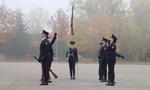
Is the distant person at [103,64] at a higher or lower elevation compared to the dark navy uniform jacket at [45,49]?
lower

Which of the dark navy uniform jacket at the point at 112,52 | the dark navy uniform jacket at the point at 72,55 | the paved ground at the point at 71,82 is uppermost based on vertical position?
the dark navy uniform jacket at the point at 112,52

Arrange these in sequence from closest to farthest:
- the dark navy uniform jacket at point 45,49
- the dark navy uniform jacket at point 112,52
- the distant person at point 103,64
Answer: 1. the dark navy uniform jacket at point 112,52
2. the dark navy uniform jacket at point 45,49
3. the distant person at point 103,64

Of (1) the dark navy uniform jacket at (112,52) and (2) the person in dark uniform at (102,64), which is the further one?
(2) the person in dark uniform at (102,64)

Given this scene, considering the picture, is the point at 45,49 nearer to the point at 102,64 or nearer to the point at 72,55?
the point at 102,64

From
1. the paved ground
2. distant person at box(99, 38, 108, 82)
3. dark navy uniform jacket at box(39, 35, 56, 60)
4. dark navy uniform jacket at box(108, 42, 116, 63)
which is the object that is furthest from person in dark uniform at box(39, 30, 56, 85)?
distant person at box(99, 38, 108, 82)

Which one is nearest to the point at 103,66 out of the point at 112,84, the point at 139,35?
the point at 112,84

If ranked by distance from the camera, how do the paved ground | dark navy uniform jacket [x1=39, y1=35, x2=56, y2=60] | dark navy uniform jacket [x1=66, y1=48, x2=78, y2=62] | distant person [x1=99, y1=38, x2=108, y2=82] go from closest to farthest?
the paved ground
dark navy uniform jacket [x1=39, y1=35, x2=56, y2=60]
distant person [x1=99, y1=38, x2=108, y2=82]
dark navy uniform jacket [x1=66, y1=48, x2=78, y2=62]

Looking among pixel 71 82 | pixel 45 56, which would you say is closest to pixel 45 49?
pixel 45 56

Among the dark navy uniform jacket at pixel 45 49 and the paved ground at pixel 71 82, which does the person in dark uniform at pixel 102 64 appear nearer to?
the paved ground at pixel 71 82

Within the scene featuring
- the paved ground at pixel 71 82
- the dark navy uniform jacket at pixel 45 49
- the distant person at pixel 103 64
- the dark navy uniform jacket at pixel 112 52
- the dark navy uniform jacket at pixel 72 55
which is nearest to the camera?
the paved ground at pixel 71 82

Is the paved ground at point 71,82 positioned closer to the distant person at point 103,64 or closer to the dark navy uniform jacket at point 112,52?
the distant person at point 103,64

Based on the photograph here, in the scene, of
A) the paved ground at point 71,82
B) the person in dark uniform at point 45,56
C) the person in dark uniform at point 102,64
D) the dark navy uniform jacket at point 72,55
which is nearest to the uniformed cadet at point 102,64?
the person in dark uniform at point 102,64

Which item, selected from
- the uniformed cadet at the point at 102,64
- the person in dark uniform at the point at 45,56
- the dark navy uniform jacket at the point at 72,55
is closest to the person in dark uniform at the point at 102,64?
the uniformed cadet at the point at 102,64

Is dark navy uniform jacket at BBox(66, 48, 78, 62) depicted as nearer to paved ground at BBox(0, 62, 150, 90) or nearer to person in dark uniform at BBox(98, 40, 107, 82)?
paved ground at BBox(0, 62, 150, 90)
